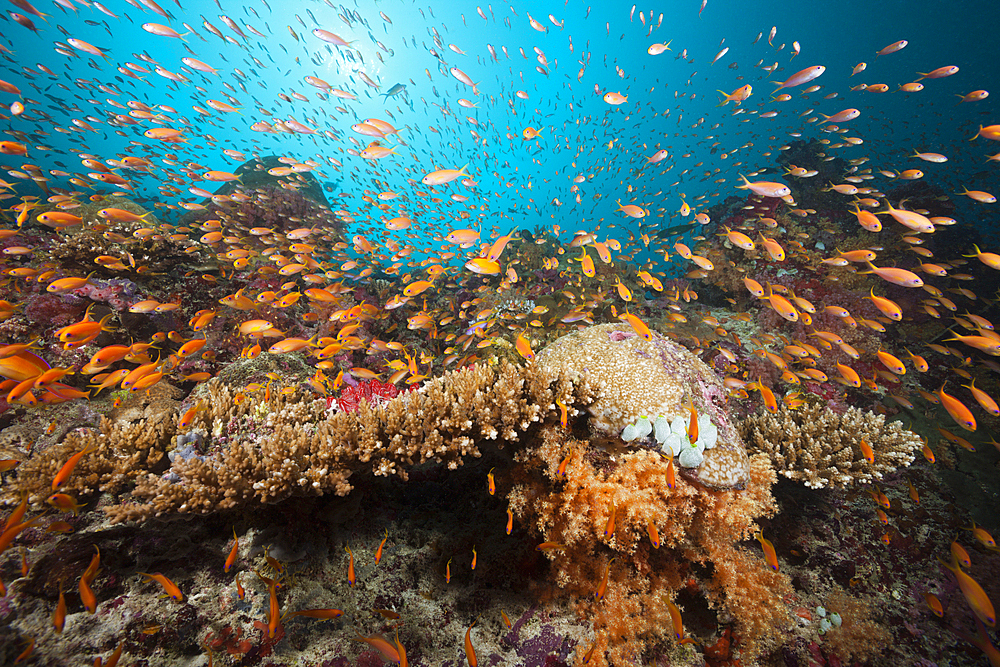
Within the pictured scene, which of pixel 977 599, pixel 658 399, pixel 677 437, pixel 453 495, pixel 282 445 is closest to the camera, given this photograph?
pixel 977 599

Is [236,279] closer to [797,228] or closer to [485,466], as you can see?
[485,466]

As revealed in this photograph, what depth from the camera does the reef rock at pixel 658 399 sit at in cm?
331

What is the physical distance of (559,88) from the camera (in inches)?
2697

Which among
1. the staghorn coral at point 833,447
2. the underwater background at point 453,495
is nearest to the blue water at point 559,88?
the underwater background at point 453,495

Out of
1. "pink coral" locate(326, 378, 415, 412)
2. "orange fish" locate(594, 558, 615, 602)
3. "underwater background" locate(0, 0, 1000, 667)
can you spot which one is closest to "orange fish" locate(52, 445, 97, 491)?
"underwater background" locate(0, 0, 1000, 667)

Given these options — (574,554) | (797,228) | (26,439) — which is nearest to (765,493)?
(574,554)

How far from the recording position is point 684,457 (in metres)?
3.27

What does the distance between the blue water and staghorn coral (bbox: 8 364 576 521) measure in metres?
7.17

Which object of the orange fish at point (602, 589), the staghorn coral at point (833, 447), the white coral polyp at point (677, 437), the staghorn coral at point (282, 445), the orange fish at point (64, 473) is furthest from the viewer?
the staghorn coral at point (833, 447)

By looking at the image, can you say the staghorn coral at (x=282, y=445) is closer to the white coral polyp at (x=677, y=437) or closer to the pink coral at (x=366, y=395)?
the pink coral at (x=366, y=395)

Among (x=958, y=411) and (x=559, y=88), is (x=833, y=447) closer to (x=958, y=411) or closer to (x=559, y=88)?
(x=958, y=411)

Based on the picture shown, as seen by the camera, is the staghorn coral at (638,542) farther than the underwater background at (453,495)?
Yes

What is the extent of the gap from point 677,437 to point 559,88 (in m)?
85.5

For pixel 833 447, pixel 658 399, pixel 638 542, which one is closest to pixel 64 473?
pixel 638 542
